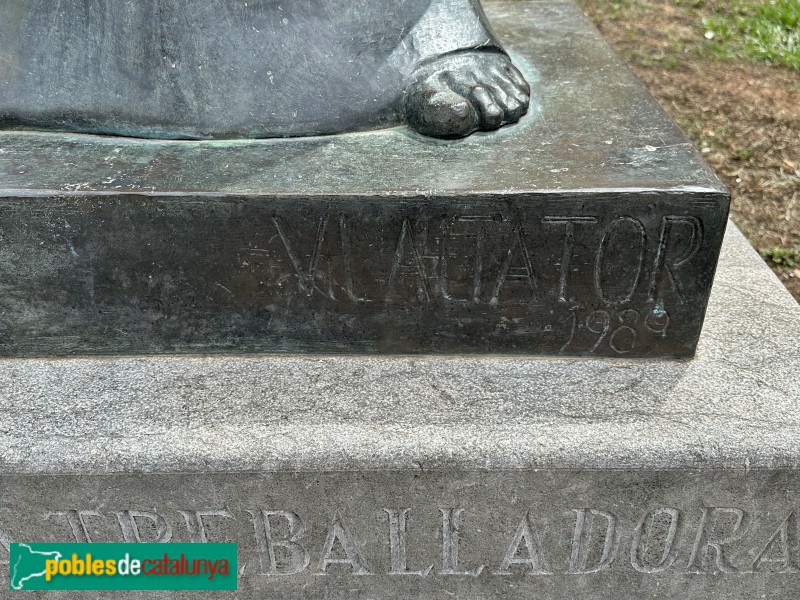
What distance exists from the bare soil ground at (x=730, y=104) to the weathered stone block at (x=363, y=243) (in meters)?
1.40

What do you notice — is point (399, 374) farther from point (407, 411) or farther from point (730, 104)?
point (730, 104)

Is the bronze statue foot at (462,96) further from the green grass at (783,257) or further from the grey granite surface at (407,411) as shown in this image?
the green grass at (783,257)

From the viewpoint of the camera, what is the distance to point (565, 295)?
1.64m

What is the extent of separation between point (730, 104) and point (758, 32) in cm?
76

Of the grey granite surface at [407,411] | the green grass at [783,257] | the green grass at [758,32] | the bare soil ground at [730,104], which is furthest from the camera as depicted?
the green grass at [758,32]

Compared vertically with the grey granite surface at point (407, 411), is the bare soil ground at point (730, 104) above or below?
below

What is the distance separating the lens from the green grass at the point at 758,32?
4137 millimetres

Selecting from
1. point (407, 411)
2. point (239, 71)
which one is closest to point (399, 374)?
point (407, 411)

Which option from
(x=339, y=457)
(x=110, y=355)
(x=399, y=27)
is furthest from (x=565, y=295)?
(x=110, y=355)

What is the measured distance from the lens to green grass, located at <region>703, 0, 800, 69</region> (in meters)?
4.14

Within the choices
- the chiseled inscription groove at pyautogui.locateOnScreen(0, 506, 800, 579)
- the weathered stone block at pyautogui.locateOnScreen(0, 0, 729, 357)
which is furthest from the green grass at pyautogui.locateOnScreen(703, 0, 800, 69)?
the chiseled inscription groove at pyautogui.locateOnScreen(0, 506, 800, 579)

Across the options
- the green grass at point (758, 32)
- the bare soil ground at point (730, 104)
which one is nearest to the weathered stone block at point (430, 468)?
the bare soil ground at point (730, 104)

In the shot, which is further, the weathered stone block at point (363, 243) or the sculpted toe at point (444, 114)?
the sculpted toe at point (444, 114)

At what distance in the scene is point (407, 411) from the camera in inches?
63.2
